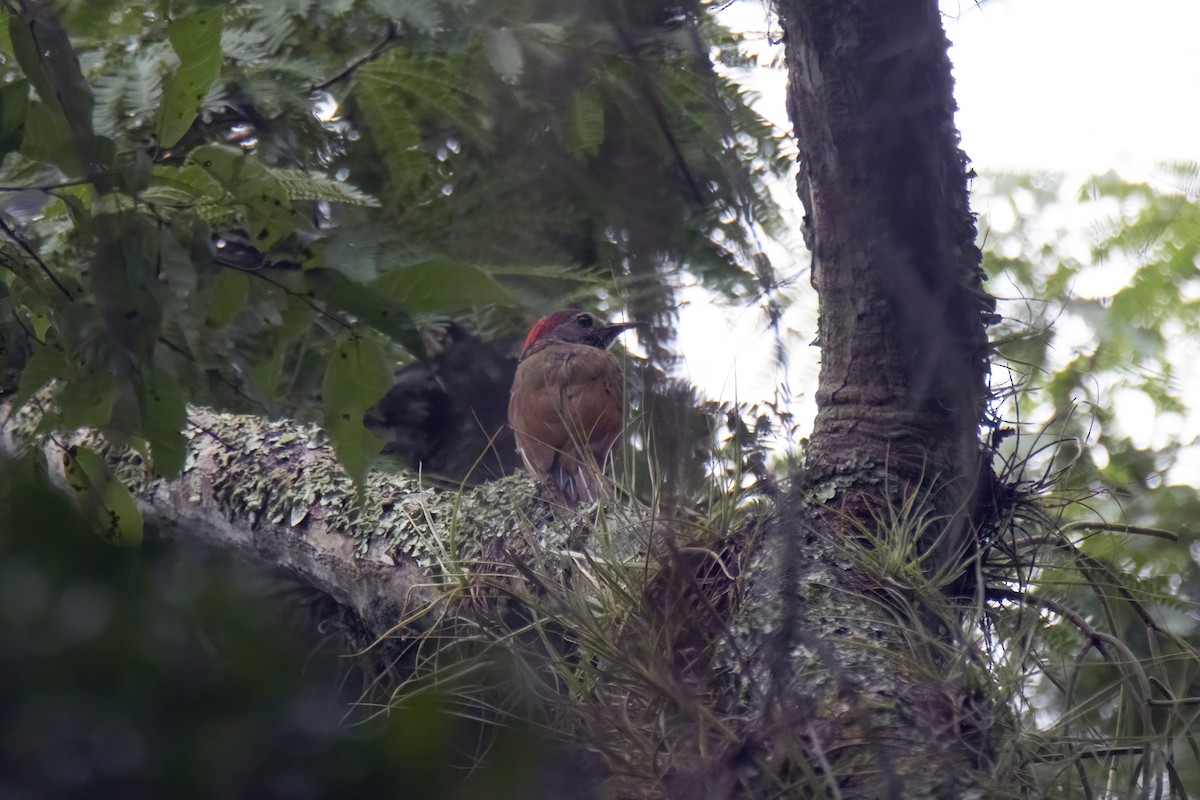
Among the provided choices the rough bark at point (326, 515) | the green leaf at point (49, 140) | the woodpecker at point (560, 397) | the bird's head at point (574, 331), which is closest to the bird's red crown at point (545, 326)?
the bird's head at point (574, 331)

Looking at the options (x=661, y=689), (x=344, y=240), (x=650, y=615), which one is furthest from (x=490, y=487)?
(x=344, y=240)

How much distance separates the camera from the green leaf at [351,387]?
5.39 feet

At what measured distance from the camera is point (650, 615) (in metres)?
2.13

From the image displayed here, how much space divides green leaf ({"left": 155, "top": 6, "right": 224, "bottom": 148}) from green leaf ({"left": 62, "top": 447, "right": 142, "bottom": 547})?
0.56m

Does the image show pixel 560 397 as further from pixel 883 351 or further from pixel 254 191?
pixel 254 191

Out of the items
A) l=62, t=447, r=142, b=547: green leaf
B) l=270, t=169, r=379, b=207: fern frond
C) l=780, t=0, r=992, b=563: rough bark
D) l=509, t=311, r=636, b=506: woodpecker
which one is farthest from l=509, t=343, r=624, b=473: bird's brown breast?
l=62, t=447, r=142, b=547: green leaf

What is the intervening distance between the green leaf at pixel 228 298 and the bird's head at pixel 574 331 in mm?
3361

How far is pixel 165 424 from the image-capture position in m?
1.69

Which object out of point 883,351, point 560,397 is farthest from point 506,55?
point 560,397

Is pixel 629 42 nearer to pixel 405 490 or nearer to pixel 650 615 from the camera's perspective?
pixel 650 615

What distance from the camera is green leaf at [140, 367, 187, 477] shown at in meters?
1.67

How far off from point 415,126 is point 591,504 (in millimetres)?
1737

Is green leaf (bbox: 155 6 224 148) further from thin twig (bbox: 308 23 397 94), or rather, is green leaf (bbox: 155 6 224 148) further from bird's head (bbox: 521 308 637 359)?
bird's head (bbox: 521 308 637 359)

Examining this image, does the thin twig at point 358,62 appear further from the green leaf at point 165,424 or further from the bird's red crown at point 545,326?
the green leaf at point 165,424
